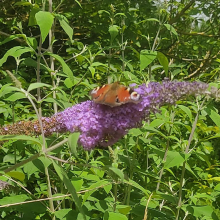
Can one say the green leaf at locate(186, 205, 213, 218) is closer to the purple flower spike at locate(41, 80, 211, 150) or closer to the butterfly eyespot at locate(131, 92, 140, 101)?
the purple flower spike at locate(41, 80, 211, 150)

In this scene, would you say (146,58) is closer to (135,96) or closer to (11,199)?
(135,96)

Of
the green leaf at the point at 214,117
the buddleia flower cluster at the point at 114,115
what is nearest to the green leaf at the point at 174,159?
the green leaf at the point at 214,117

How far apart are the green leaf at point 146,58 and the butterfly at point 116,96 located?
62 centimetres

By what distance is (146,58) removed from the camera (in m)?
2.38

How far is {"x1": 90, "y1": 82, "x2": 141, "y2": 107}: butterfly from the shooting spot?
163 cm

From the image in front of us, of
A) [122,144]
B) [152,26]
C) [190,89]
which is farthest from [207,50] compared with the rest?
[190,89]

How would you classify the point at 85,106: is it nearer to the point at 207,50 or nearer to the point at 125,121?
the point at 125,121

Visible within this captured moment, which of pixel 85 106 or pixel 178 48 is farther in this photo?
pixel 178 48

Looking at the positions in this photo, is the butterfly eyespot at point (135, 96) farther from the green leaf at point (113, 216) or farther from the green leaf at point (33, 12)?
the green leaf at point (33, 12)

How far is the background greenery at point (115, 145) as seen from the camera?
1.96 metres

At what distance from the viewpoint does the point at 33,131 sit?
180 centimetres

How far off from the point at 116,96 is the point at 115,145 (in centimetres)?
107

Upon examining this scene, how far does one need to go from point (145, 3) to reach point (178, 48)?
4.07 ft

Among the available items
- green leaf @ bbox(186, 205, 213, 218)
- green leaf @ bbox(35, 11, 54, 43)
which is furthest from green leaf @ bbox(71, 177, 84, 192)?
green leaf @ bbox(35, 11, 54, 43)
